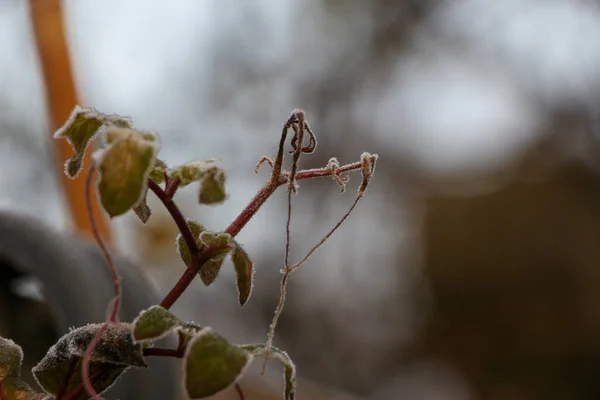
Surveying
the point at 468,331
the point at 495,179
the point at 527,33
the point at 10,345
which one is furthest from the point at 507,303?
the point at 10,345

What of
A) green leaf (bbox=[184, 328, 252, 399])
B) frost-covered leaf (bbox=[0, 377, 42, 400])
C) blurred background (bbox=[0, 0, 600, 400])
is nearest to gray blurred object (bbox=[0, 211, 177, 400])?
frost-covered leaf (bbox=[0, 377, 42, 400])

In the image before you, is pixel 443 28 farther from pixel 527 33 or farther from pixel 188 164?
pixel 188 164

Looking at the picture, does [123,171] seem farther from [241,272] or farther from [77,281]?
[77,281]

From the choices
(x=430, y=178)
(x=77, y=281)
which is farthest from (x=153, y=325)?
(x=430, y=178)

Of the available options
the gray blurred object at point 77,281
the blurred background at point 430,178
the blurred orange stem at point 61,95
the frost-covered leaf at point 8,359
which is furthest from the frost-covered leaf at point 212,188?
the blurred background at point 430,178

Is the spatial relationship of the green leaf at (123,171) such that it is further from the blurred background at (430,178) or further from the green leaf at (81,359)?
the blurred background at (430,178)
